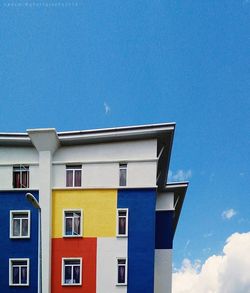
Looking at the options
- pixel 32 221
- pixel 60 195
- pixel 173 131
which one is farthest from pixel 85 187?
pixel 173 131

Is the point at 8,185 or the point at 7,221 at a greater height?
the point at 8,185

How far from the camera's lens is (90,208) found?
79.9ft

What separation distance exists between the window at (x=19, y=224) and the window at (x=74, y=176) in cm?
274

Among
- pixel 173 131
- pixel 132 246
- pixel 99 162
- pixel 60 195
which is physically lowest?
pixel 132 246

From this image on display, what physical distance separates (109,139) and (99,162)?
133 cm

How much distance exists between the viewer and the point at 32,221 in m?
24.5

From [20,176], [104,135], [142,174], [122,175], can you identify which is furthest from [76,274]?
[104,135]

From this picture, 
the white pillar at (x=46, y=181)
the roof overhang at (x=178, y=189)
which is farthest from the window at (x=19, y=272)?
the roof overhang at (x=178, y=189)

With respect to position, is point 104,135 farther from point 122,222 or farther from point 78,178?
point 122,222

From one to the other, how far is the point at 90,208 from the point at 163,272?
7.23 meters

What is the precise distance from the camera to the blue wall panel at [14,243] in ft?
78.9

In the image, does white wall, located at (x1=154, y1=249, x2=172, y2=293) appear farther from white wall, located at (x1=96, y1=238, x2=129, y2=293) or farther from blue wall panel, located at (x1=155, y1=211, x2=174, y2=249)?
white wall, located at (x1=96, y1=238, x2=129, y2=293)

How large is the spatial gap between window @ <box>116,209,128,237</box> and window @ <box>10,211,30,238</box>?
480 centimetres

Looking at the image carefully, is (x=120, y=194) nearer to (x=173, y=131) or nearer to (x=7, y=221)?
(x=173, y=131)
